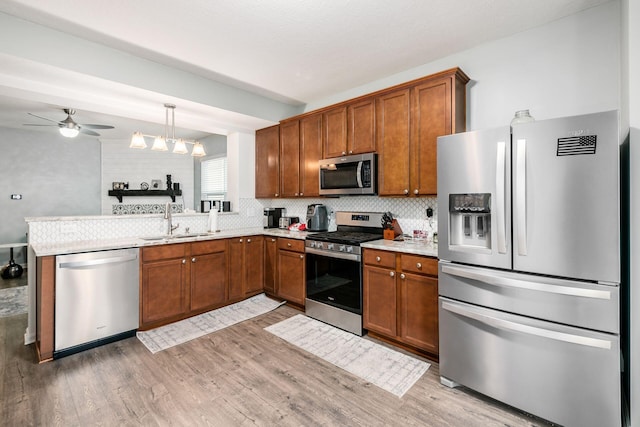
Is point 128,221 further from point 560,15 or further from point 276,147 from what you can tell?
point 560,15

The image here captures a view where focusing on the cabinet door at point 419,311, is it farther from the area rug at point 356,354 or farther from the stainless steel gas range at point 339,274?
the stainless steel gas range at point 339,274

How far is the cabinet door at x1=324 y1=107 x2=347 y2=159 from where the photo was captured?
3.53 m

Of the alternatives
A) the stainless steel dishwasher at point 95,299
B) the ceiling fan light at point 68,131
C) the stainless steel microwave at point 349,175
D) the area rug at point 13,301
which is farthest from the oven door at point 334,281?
the ceiling fan light at point 68,131

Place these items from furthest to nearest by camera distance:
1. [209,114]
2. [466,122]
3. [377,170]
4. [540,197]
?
[209,114] → [377,170] → [466,122] → [540,197]

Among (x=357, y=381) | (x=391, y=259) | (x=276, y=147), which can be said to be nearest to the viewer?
(x=357, y=381)

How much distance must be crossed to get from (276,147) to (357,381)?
10.7 feet

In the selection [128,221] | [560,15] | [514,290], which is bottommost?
[514,290]

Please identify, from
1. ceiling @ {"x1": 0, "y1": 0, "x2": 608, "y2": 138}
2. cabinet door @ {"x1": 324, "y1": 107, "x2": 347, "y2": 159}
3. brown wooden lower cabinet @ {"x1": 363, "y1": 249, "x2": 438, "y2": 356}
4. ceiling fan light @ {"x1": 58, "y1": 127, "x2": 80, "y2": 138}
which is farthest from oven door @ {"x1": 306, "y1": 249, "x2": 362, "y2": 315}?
ceiling fan light @ {"x1": 58, "y1": 127, "x2": 80, "y2": 138}

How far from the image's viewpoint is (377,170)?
3229 mm

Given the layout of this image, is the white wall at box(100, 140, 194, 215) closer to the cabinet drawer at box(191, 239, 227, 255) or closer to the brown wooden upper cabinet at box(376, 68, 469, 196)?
the cabinet drawer at box(191, 239, 227, 255)

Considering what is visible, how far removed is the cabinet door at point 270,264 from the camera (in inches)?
156

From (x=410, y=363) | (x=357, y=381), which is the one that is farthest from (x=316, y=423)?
(x=410, y=363)

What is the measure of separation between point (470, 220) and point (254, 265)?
112 inches

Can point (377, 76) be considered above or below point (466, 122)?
above
